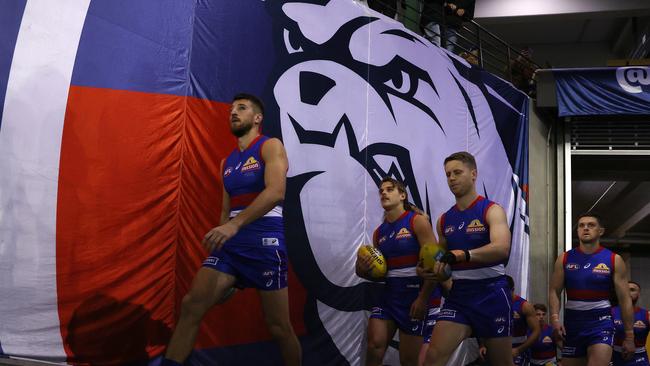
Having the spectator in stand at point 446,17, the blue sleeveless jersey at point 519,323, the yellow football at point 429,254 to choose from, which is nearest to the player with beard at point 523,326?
the blue sleeveless jersey at point 519,323

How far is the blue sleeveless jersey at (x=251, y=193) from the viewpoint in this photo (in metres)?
5.09

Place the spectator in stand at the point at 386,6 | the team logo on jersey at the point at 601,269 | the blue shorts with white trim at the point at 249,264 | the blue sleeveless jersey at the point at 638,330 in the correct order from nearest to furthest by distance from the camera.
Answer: the blue shorts with white trim at the point at 249,264
the team logo on jersey at the point at 601,269
the blue sleeveless jersey at the point at 638,330
the spectator in stand at the point at 386,6

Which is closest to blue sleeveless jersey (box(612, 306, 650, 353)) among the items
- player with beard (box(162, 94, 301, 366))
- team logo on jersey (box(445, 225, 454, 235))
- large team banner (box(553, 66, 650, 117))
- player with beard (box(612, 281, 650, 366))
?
A: player with beard (box(612, 281, 650, 366))

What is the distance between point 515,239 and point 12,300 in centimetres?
813

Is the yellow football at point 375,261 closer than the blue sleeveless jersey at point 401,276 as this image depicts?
No

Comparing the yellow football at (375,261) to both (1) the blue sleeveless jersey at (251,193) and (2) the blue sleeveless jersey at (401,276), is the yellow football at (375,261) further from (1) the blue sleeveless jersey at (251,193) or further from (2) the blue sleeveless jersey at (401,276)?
(1) the blue sleeveless jersey at (251,193)

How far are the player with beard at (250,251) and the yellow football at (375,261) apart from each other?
1.62 metres

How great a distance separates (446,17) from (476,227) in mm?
6610

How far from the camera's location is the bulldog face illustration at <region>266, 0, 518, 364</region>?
24.8ft

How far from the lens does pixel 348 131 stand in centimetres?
817

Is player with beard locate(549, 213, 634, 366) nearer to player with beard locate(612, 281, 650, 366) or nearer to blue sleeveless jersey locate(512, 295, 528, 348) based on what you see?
player with beard locate(612, 281, 650, 366)

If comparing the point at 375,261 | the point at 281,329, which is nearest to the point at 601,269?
the point at 375,261

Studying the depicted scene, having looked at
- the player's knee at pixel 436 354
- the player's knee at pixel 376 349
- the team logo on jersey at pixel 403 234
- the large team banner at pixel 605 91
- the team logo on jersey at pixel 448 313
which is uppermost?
the large team banner at pixel 605 91

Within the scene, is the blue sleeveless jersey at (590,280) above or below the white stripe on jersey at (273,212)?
below
